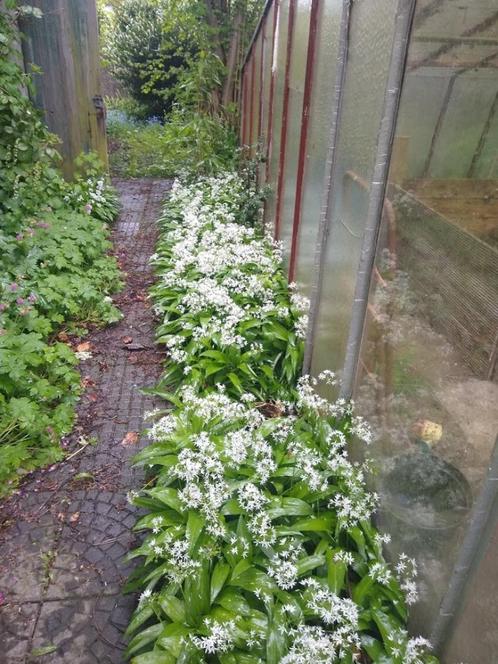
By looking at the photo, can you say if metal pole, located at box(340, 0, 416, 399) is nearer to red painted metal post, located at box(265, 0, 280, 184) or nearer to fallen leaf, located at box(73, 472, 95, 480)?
fallen leaf, located at box(73, 472, 95, 480)

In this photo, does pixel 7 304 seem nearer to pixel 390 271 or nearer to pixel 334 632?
pixel 390 271

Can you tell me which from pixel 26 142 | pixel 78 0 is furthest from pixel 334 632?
pixel 78 0

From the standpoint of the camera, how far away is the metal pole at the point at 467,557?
1594 millimetres

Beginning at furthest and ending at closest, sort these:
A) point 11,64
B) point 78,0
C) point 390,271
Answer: point 78,0, point 11,64, point 390,271

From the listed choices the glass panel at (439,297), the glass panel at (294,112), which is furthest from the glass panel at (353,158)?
the glass panel at (294,112)

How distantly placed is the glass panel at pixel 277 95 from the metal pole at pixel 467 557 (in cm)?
456

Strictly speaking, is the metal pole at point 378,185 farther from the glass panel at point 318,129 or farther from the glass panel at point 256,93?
the glass panel at point 256,93

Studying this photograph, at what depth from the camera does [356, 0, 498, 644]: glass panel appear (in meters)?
1.62

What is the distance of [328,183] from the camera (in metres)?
3.21

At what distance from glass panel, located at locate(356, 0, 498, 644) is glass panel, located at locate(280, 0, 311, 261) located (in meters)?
2.17

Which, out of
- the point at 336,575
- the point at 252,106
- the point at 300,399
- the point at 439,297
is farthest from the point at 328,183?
the point at 252,106

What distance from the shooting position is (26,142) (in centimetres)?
528

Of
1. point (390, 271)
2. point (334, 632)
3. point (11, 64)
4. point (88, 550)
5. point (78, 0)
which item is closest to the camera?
point (334, 632)

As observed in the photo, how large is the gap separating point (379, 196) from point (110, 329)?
11.1 ft
